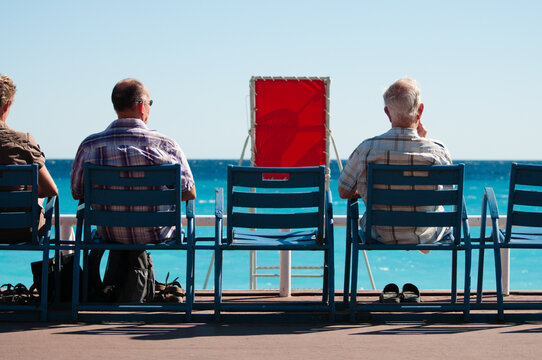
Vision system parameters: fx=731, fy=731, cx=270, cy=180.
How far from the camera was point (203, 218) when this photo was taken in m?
4.98

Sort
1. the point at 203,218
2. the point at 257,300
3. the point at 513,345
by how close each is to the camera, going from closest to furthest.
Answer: the point at 513,345
the point at 257,300
the point at 203,218

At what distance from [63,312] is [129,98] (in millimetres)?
1204

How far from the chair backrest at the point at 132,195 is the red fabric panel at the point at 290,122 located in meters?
2.78

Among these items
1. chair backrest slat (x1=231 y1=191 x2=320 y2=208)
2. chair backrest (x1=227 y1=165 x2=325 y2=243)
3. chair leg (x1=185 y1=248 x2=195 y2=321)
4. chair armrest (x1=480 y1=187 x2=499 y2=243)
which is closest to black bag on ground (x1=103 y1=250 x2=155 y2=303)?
chair leg (x1=185 y1=248 x2=195 y2=321)

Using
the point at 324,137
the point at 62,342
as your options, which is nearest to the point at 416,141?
the point at 62,342

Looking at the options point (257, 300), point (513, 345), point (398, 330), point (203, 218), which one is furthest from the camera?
point (203, 218)

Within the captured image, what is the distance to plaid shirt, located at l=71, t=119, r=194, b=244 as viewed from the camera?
12.5 ft

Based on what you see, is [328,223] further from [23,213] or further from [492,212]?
[23,213]

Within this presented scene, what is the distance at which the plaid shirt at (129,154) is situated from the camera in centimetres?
381

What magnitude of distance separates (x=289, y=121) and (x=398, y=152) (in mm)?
2791

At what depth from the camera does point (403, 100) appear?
12.8 feet

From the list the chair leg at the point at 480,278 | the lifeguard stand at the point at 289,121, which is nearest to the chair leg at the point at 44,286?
the chair leg at the point at 480,278

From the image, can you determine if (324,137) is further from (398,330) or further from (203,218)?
(398,330)

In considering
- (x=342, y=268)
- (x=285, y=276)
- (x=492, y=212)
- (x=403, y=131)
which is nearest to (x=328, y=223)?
(x=403, y=131)
